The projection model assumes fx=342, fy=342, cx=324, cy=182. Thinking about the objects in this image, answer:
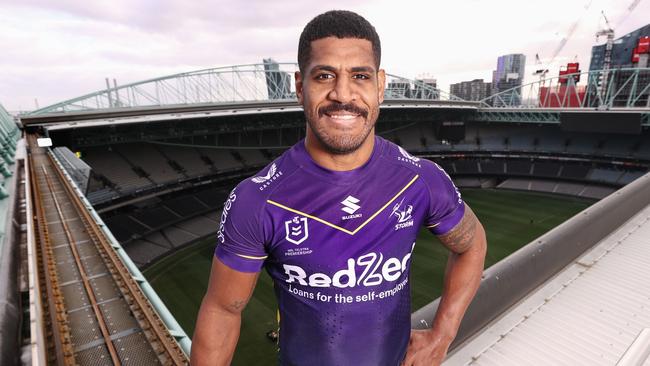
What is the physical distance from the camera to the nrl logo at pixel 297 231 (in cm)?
204

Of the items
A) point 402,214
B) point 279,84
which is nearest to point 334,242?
point 402,214

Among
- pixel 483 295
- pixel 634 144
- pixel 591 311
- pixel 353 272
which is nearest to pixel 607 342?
pixel 591 311

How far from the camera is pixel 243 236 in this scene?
198 cm

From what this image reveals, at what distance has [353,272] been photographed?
210 cm

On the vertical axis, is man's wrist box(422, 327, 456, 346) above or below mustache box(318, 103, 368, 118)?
below

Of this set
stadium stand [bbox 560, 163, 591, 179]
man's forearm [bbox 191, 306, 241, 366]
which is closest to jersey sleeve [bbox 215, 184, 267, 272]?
man's forearm [bbox 191, 306, 241, 366]

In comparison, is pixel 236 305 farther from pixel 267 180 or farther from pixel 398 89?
pixel 398 89

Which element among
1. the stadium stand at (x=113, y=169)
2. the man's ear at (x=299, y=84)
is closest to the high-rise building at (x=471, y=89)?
the stadium stand at (x=113, y=169)

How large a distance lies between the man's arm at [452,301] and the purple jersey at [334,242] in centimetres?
30

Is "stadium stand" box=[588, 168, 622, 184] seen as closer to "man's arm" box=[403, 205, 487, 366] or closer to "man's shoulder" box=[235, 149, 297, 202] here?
"man's arm" box=[403, 205, 487, 366]

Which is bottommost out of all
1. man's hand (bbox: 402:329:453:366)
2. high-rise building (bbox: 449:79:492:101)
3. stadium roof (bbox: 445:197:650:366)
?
stadium roof (bbox: 445:197:650:366)

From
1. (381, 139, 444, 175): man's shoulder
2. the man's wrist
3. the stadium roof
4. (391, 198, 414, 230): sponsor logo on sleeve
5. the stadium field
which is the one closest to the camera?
(391, 198, 414, 230): sponsor logo on sleeve

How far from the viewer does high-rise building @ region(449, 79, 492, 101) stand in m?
162

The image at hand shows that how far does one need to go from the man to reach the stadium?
1.54m
